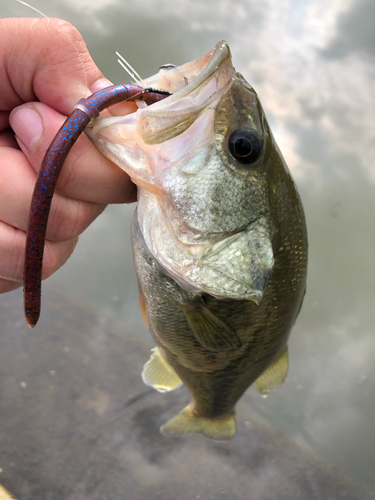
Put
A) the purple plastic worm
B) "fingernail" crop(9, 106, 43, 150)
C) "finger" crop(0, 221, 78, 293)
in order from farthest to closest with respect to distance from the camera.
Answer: "finger" crop(0, 221, 78, 293) → "fingernail" crop(9, 106, 43, 150) → the purple plastic worm

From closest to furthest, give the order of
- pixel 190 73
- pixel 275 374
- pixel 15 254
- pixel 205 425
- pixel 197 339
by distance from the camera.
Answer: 1. pixel 190 73
2. pixel 15 254
3. pixel 197 339
4. pixel 275 374
5. pixel 205 425

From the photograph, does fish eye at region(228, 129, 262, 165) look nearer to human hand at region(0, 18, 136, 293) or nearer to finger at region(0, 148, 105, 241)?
human hand at region(0, 18, 136, 293)

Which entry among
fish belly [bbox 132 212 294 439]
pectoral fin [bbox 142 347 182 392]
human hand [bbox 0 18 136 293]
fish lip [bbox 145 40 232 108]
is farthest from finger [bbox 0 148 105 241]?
pectoral fin [bbox 142 347 182 392]

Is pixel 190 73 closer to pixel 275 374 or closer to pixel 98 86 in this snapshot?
pixel 98 86

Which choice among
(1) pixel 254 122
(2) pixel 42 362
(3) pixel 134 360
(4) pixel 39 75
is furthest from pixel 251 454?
(4) pixel 39 75

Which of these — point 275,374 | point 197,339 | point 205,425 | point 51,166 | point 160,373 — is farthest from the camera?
point 205,425

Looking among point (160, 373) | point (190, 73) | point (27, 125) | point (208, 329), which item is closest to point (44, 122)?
point (27, 125)

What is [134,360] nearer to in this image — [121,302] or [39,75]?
[121,302]
